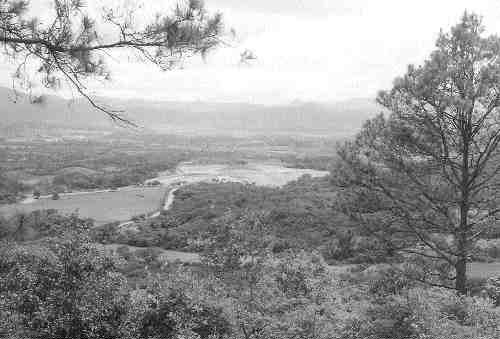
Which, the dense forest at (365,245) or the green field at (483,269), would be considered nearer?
the dense forest at (365,245)

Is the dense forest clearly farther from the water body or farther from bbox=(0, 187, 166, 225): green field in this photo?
the water body

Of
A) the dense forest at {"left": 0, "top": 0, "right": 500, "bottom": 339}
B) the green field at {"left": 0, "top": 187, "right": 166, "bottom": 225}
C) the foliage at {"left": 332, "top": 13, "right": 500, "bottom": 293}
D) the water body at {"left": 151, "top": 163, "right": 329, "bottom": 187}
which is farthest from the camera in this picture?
the water body at {"left": 151, "top": 163, "right": 329, "bottom": 187}

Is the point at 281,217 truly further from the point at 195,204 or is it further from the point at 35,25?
the point at 35,25

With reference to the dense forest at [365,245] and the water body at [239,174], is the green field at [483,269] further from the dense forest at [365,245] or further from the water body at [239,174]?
the water body at [239,174]

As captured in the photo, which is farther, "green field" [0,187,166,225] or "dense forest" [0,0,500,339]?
"green field" [0,187,166,225]

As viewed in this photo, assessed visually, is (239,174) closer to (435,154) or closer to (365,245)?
(365,245)

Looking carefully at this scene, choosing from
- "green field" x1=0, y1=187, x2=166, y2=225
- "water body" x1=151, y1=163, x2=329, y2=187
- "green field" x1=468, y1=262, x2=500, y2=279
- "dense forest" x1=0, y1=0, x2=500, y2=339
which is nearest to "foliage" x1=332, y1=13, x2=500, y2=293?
"dense forest" x1=0, y1=0, x2=500, y2=339

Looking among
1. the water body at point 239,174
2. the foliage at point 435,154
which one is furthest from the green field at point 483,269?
the water body at point 239,174

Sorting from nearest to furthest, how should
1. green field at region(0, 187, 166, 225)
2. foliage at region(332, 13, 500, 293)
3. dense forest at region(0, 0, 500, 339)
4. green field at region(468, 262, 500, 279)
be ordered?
dense forest at region(0, 0, 500, 339)
foliage at region(332, 13, 500, 293)
green field at region(468, 262, 500, 279)
green field at region(0, 187, 166, 225)

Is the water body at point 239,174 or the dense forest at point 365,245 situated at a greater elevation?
the dense forest at point 365,245

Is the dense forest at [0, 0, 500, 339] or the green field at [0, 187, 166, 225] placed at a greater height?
the dense forest at [0, 0, 500, 339]
